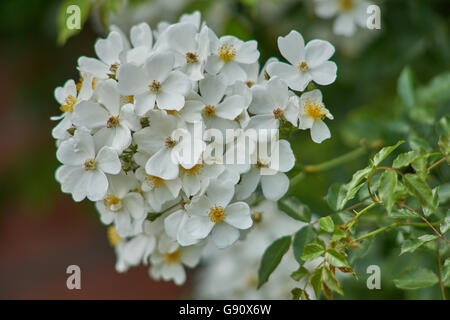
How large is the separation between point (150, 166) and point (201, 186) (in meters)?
0.06

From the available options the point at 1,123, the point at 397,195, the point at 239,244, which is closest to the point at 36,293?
the point at 1,123

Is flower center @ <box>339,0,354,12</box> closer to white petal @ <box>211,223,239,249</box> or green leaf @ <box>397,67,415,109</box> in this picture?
green leaf @ <box>397,67,415,109</box>

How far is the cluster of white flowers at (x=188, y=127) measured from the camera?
24.5 inches

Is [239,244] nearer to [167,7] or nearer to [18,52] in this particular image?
[167,7]

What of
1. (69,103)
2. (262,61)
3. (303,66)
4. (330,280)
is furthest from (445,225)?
(262,61)

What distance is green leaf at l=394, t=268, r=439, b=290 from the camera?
634 mm

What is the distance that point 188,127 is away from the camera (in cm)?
63

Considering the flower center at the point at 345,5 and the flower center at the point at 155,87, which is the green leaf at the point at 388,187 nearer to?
the flower center at the point at 155,87

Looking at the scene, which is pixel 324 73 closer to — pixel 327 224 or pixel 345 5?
pixel 327 224

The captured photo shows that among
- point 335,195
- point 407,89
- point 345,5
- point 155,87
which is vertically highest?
point 345,5

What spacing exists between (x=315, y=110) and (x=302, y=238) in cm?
17

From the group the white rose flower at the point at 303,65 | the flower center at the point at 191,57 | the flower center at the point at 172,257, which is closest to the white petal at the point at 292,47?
the white rose flower at the point at 303,65

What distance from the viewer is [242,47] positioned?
0.68 m

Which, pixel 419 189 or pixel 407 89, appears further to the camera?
pixel 407 89
